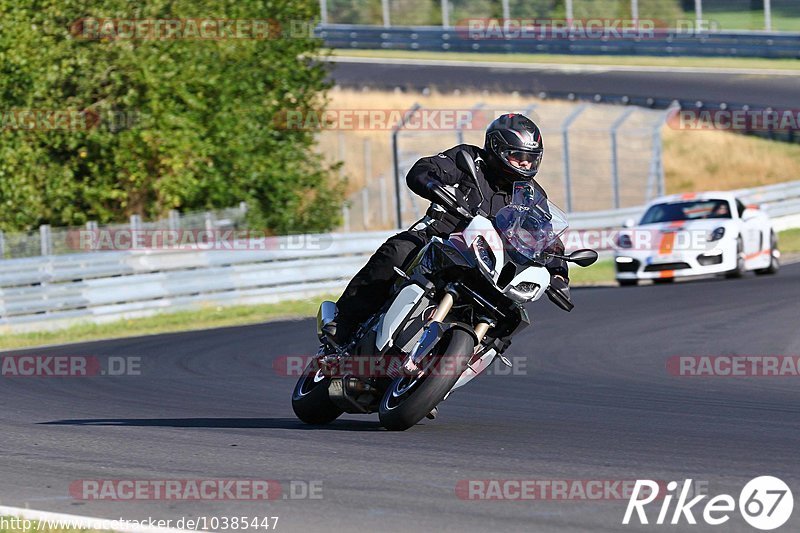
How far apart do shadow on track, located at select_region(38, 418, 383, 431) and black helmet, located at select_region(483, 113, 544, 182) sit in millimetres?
1763

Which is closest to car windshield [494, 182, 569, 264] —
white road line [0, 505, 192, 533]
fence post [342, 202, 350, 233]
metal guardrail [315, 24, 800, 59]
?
white road line [0, 505, 192, 533]

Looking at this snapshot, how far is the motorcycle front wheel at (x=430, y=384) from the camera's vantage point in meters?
7.78

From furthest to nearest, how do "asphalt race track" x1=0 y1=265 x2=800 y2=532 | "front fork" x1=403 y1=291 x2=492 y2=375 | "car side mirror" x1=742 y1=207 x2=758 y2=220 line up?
"car side mirror" x1=742 y1=207 x2=758 y2=220 < "front fork" x1=403 y1=291 x2=492 y2=375 < "asphalt race track" x1=0 y1=265 x2=800 y2=532

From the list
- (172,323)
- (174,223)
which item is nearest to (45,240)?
(172,323)

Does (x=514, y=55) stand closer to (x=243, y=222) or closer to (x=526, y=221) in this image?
(x=243, y=222)

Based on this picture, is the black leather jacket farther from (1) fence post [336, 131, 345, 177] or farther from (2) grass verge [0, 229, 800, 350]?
(1) fence post [336, 131, 345, 177]

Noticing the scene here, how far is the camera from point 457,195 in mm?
8180

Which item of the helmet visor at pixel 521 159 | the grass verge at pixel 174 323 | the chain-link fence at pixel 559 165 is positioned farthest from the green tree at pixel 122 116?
the helmet visor at pixel 521 159

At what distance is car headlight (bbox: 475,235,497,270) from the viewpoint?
7.75 m

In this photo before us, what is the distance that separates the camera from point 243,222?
83.9 feet

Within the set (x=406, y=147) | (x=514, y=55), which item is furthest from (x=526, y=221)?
(x=514, y=55)

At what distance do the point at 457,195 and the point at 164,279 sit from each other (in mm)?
13126

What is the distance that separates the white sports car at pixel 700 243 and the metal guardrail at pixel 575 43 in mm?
20992

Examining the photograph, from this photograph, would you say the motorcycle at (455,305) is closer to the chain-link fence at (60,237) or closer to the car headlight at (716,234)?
the chain-link fence at (60,237)
